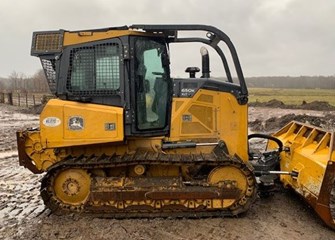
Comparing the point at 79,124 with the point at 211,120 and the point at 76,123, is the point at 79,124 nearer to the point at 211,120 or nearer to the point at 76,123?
the point at 76,123

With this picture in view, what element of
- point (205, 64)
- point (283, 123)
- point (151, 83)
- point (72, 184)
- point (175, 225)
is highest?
point (205, 64)

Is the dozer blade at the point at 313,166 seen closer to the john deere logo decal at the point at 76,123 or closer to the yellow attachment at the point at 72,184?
the yellow attachment at the point at 72,184

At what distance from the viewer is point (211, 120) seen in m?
6.32

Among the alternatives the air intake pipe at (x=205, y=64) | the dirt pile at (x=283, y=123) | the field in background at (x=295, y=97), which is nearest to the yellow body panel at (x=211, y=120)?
the air intake pipe at (x=205, y=64)

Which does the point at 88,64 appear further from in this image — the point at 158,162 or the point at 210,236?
the point at 210,236

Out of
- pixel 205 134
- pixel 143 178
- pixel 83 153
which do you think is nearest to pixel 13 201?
pixel 83 153

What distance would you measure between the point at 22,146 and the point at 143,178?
2.09 meters

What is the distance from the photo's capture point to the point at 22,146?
6.26 metres

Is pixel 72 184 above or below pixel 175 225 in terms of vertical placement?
above

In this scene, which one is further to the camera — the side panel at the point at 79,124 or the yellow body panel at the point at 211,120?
the yellow body panel at the point at 211,120

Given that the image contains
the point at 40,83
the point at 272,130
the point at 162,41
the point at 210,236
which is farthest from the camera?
the point at 40,83

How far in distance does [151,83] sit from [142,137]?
0.89 meters

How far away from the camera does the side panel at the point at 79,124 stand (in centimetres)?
587

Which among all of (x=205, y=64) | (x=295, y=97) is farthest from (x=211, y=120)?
(x=295, y=97)
